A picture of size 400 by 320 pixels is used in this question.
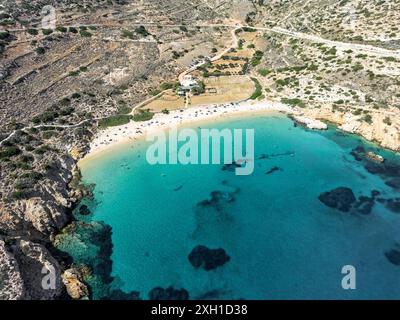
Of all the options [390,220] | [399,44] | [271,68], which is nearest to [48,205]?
[390,220]

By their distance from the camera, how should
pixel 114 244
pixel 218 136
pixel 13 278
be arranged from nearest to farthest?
1. pixel 13 278
2. pixel 114 244
3. pixel 218 136

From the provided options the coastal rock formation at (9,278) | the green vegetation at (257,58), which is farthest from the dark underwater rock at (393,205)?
the green vegetation at (257,58)

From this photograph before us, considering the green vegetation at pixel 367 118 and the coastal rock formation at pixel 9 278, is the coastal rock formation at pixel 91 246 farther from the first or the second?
the green vegetation at pixel 367 118

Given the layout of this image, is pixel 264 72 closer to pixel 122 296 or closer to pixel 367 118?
pixel 367 118

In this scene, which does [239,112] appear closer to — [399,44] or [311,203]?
[311,203]

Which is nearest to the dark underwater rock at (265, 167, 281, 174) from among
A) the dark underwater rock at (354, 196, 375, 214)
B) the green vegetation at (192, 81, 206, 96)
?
the dark underwater rock at (354, 196, 375, 214)

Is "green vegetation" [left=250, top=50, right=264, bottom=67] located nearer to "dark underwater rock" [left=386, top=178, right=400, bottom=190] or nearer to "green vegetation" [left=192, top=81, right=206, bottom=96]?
"green vegetation" [left=192, top=81, right=206, bottom=96]
